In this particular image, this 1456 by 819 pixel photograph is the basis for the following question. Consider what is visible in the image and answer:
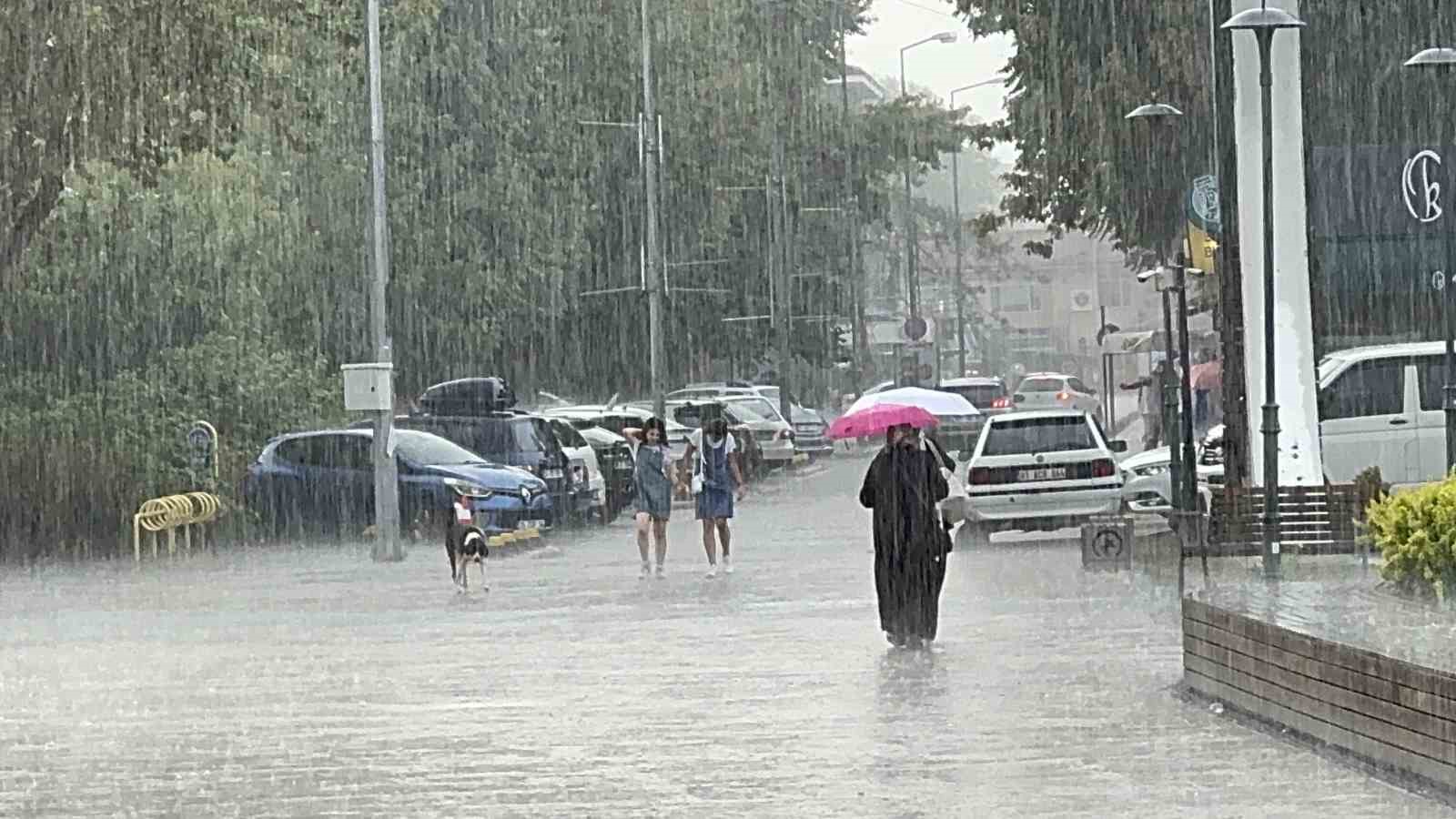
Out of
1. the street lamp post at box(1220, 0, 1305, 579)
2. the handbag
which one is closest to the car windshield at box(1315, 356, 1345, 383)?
the handbag

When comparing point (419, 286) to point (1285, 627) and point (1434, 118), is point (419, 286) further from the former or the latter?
point (1285, 627)

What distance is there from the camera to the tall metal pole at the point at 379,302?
32.4 m

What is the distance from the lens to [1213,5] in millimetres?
26062

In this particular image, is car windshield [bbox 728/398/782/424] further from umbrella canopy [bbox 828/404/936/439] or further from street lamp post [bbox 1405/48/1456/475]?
umbrella canopy [bbox 828/404/936/439]

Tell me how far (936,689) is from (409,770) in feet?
13.4

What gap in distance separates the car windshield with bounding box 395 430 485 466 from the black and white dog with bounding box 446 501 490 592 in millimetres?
8598

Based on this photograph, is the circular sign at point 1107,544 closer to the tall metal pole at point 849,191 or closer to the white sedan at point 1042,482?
the white sedan at point 1042,482

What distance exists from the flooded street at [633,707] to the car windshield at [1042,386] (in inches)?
1961

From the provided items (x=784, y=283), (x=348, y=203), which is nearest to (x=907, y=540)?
(x=348, y=203)

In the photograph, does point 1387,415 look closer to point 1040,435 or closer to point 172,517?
point 1040,435

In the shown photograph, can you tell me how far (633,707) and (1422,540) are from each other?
422 centimetres

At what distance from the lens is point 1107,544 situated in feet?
86.7

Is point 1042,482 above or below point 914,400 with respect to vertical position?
below

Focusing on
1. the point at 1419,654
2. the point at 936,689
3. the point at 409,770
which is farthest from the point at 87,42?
the point at 1419,654
